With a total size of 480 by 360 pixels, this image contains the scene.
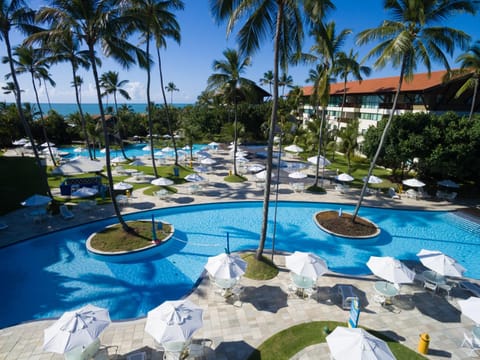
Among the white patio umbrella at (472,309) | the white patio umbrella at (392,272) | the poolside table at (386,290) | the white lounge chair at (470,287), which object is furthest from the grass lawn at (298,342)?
the white lounge chair at (470,287)

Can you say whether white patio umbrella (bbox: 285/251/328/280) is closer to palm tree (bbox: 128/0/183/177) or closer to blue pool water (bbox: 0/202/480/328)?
blue pool water (bbox: 0/202/480/328)

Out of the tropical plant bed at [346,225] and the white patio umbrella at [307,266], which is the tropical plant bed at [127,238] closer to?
the white patio umbrella at [307,266]

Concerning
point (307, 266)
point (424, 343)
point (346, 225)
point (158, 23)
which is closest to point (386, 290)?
point (424, 343)

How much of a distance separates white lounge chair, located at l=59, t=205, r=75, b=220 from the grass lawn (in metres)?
15.8

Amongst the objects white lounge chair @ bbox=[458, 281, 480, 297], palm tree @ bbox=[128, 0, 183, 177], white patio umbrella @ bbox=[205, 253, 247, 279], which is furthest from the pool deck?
palm tree @ bbox=[128, 0, 183, 177]

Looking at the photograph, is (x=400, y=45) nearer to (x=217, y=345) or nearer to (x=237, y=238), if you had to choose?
(x=237, y=238)

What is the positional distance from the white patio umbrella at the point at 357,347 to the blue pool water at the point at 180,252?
668 cm

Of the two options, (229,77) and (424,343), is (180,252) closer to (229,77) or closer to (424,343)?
(424,343)

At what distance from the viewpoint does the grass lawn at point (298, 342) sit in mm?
8438

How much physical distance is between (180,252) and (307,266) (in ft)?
24.8

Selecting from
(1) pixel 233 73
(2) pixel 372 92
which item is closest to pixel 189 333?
(1) pixel 233 73

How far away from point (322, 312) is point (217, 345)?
4252 mm

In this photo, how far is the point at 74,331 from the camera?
7.60 meters

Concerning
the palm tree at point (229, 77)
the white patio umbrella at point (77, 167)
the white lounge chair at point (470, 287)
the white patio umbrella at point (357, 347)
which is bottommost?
the white lounge chair at point (470, 287)
